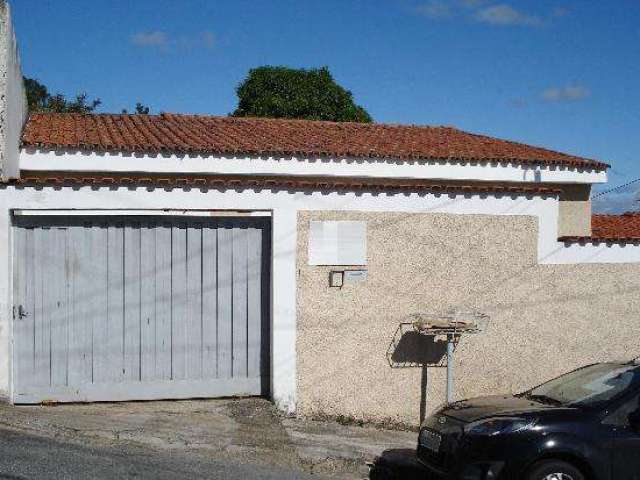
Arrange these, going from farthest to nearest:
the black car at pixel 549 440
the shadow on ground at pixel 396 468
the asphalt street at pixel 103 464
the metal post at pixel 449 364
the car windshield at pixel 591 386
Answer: the metal post at pixel 449 364
the shadow on ground at pixel 396 468
the car windshield at pixel 591 386
the asphalt street at pixel 103 464
the black car at pixel 549 440

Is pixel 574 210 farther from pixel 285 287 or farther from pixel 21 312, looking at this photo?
pixel 21 312

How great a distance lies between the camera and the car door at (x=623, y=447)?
654 centimetres

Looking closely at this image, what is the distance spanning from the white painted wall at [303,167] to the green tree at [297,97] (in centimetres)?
2222

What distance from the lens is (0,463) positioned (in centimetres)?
683

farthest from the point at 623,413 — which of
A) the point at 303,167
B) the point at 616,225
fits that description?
the point at 616,225

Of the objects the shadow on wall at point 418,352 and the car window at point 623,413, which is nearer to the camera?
the car window at point 623,413

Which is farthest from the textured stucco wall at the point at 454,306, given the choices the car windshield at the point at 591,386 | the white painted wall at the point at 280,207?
the car windshield at the point at 591,386

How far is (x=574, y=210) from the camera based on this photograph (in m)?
15.0

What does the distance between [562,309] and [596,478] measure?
171 inches

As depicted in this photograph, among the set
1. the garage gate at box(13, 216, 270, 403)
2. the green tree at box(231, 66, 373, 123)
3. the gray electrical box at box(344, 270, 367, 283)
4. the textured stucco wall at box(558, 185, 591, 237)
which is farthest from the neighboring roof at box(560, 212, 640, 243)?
the green tree at box(231, 66, 373, 123)

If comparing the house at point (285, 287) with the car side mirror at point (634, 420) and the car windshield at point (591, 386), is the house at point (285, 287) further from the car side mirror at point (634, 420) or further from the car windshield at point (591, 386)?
the car side mirror at point (634, 420)

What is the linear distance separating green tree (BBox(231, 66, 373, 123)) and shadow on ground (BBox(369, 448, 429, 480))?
28.4m

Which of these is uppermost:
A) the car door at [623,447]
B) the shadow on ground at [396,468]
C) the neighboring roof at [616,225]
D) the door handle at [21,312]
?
the neighboring roof at [616,225]

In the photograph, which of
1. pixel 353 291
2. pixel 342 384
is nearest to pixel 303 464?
pixel 342 384
